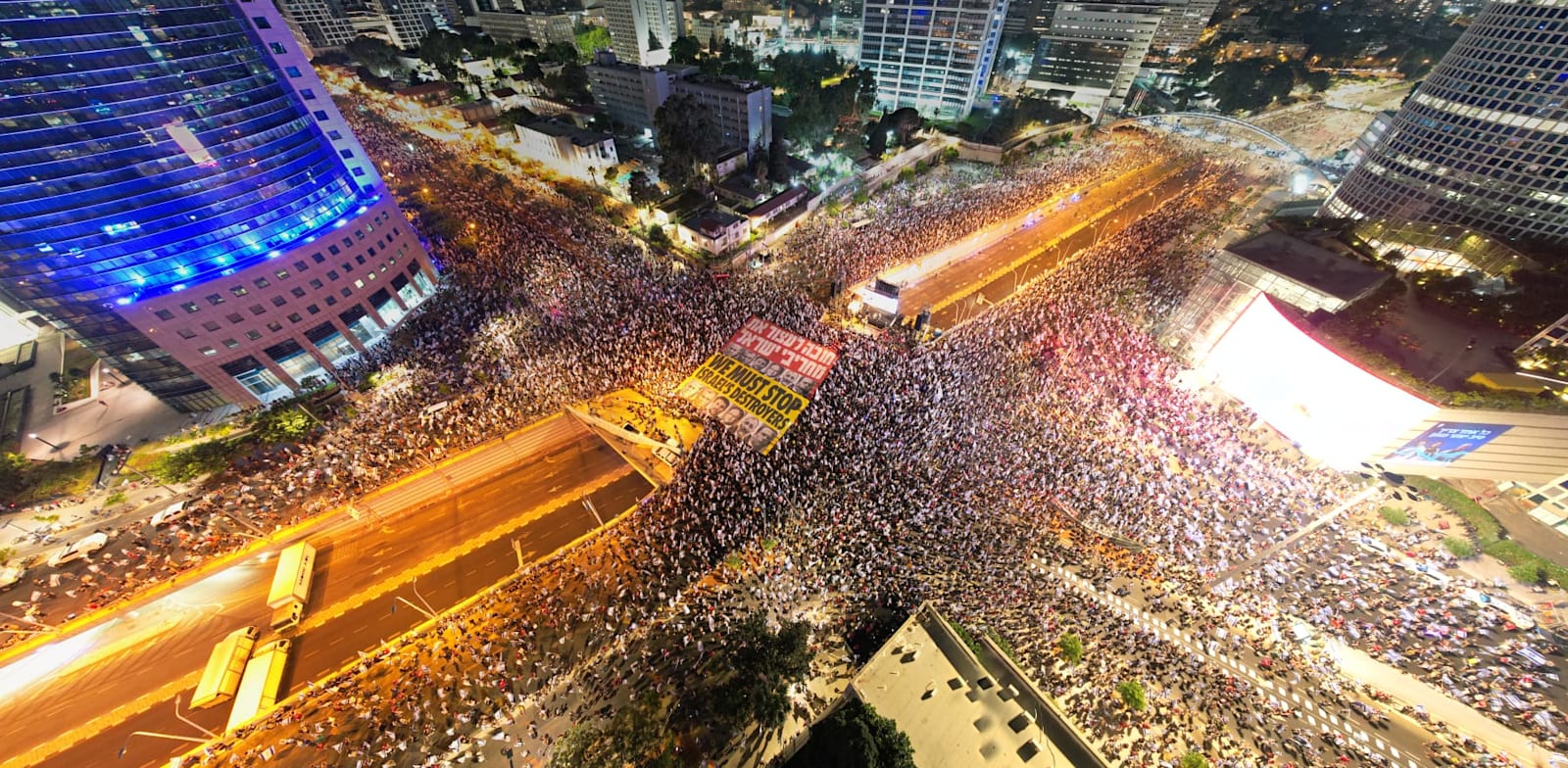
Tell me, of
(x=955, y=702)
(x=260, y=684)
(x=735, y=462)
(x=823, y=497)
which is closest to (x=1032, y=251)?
(x=823, y=497)

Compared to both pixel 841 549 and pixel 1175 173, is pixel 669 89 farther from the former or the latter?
pixel 1175 173

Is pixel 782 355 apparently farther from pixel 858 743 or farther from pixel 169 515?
pixel 169 515

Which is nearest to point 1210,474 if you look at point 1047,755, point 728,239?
point 1047,755

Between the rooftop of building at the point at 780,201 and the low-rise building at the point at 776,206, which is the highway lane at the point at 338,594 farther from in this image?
the rooftop of building at the point at 780,201

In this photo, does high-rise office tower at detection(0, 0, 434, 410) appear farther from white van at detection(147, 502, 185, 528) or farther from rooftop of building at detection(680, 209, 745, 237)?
rooftop of building at detection(680, 209, 745, 237)

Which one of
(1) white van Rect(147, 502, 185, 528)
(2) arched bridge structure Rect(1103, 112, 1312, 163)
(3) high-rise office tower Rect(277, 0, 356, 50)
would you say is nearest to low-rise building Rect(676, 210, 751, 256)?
(1) white van Rect(147, 502, 185, 528)
